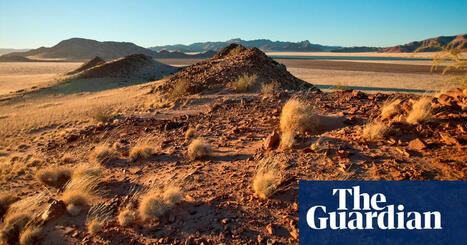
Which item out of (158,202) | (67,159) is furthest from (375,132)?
(67,159)

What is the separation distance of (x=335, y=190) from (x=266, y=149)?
1.89 m

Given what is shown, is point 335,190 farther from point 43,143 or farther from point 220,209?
point 43,143

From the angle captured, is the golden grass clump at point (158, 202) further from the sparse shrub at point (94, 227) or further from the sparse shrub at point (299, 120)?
the sparse shrub at point (299, 120)

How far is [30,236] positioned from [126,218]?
1.45m

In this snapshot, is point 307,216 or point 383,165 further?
point 383,165

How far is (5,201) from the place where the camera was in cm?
546

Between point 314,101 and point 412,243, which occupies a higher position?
point 314,101

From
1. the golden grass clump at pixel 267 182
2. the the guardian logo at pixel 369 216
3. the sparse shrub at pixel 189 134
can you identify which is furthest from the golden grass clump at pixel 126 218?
the sparse shrub at pixel 189 134

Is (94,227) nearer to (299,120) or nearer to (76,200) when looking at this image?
(76,200)

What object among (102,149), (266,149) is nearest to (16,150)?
(102,149)

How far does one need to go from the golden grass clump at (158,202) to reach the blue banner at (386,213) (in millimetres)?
1831

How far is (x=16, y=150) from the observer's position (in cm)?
987

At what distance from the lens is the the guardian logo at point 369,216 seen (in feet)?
11.6

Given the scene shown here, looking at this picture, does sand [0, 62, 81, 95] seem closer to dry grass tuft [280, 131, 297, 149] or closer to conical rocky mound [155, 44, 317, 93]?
conical rocky mound [155, 44, 317, 93]
